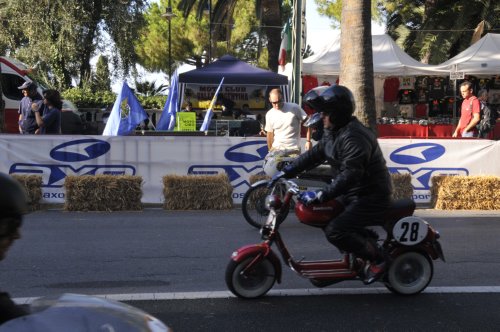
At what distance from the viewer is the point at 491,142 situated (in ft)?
38.3

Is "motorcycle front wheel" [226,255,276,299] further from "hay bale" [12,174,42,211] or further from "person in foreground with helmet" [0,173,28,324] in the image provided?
"hay bale" [12,174,42,211]

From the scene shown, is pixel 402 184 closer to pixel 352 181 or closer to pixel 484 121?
pixel 484 121

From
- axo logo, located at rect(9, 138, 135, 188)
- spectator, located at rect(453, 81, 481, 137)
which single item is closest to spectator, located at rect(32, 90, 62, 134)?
axo logo, located at rect(9, 138, 135, 188)

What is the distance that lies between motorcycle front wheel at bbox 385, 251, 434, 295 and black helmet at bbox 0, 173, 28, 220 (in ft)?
12.2

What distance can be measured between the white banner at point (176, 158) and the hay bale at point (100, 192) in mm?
919

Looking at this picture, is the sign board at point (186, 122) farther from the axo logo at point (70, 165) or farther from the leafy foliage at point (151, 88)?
the leafy foliage at point (151, 88)

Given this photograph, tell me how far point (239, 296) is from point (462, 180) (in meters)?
6.42

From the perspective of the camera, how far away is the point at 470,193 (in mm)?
10602

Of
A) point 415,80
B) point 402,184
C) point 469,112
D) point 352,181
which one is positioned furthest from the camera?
point 415,80

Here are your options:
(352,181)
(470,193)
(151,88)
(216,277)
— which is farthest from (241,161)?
(151,88)

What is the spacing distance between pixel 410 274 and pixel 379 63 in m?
15.6

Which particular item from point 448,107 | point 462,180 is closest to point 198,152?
point 462,180

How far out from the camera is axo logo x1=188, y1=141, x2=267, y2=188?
37.7 ft

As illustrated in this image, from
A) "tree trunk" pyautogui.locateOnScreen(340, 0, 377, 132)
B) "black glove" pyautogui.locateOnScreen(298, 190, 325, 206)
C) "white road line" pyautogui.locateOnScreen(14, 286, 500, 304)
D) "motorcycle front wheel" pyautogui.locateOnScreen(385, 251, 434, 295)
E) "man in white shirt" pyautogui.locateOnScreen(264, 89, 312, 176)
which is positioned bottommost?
"white road line" pyautogui.locateOnScreen(14, 286, 500, 304)
